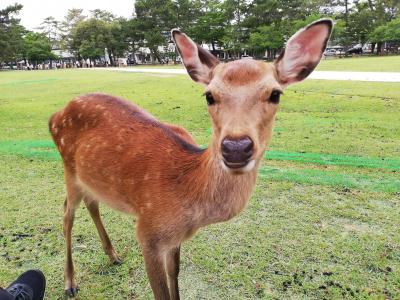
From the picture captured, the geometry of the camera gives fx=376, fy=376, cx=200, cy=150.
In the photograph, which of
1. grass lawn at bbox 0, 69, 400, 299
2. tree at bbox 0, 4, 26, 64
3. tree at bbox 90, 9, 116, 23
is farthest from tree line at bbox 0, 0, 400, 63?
grass lawn at bbox 0, 69, 400, 299

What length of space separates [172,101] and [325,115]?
15.4 feet

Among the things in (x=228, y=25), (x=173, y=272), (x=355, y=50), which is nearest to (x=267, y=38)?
(x=228, y=25)

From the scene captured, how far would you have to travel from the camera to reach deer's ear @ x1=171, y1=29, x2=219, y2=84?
238 centimetres

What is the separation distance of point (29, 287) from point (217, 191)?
1600 mm

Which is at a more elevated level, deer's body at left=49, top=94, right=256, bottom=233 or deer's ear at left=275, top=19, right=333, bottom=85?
deer's ear at left=275, top=19, right=333, bottom=85

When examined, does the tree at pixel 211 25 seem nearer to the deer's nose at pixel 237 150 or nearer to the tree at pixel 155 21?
the tree at pixel 155 21

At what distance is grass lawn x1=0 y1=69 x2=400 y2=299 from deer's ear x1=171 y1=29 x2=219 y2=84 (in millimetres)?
1651

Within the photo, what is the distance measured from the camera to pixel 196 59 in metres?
2.38

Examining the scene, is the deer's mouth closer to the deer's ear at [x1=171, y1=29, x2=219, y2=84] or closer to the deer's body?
the deer's body

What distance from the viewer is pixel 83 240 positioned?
12.0 ft

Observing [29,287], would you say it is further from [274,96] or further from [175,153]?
[274,96]

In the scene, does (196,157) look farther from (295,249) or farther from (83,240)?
(83,240)

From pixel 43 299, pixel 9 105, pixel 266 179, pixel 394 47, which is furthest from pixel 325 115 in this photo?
pixel 394 47

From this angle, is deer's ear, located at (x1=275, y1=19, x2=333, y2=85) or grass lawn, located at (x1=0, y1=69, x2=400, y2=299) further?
grass lawn, located at (x1=0, y1=69, x2=400, y2=299)
